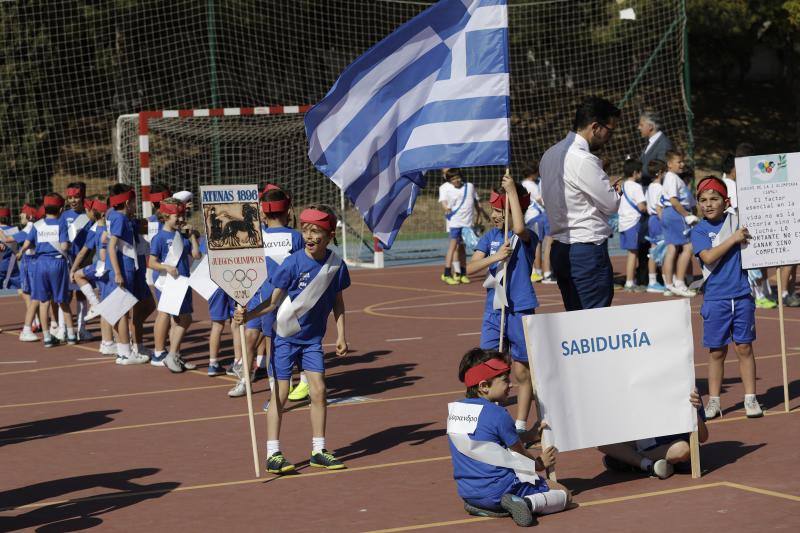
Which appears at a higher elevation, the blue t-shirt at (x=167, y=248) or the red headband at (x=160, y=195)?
the red headband at (x=160, y=195)

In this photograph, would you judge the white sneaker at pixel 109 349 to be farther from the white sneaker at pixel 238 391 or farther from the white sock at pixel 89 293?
the white sneaker at pixel 238 391

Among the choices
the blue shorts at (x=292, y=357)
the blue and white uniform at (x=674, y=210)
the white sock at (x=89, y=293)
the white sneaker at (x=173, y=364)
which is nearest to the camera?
the blue shorts at (x=292, y=357)

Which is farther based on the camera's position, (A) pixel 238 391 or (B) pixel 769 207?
(A) pixel 238 391

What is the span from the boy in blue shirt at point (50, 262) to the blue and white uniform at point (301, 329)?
26.5 ft

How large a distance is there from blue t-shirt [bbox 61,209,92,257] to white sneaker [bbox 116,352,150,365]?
2.41 meters

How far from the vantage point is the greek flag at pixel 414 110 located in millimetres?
9117

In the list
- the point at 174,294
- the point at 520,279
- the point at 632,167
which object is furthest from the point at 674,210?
the point at 520,279

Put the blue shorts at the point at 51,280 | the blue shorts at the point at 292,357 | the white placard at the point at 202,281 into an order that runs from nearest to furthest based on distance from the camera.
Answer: the blue shorts at the point at 292,357 < the white placard at the point at 202,281 < the blue shorts at the point at 51,280

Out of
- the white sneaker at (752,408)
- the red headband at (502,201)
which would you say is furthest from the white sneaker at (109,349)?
the white sneaker at (752,408)

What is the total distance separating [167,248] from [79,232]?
3237 mm

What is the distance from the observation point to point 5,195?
33.2 m

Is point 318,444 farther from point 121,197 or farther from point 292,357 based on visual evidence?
point 121,197

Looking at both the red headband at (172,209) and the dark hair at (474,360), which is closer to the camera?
the dark hair at (474,360)

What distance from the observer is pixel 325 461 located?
28.0ft
